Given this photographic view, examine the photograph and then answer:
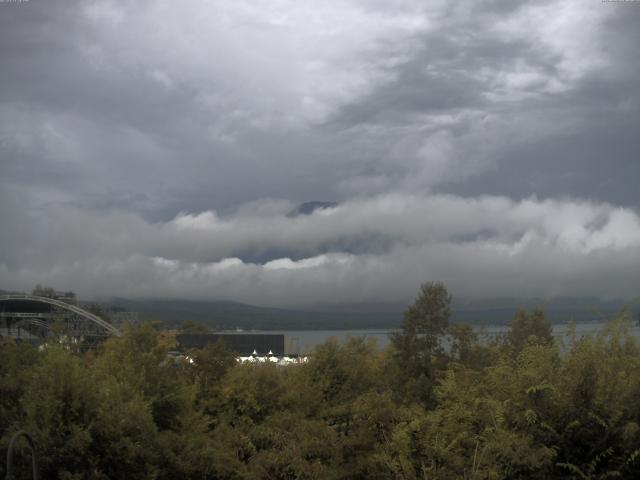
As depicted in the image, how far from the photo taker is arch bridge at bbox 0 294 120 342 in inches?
3418

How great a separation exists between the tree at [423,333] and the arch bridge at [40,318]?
44496 millimetres

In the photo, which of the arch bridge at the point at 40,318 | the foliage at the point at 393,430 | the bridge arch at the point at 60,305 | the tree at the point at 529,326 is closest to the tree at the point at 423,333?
the tree at the point at 529,326

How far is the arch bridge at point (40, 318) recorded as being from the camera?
285 feet

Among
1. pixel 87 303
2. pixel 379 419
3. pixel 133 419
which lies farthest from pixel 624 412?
pixel 87 303

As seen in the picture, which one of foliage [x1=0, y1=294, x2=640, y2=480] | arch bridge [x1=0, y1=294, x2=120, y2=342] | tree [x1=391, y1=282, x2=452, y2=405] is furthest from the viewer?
arch bridge [x1=0, y1=294, x2=120, y2=342]

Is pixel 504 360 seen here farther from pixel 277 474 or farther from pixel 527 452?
pixel 277 474

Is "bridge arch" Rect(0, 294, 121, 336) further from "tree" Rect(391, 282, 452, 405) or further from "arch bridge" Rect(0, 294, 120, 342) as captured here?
"tree" Rect(391, 282, 452, 405)

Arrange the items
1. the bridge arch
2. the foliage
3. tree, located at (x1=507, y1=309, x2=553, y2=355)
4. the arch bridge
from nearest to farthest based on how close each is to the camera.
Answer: the foliage < tree, located at (x1=507, y1=309, x2=553, y2=355) < the arch bridge < the bridge arch

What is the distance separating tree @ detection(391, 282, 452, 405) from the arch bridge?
44496mm

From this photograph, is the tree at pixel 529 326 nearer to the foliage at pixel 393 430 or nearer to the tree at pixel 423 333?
the tree at pixel 423 333

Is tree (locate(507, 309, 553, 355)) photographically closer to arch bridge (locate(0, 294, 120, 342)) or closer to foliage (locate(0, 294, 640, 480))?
foliage (locate(0, 294, 640, 480))

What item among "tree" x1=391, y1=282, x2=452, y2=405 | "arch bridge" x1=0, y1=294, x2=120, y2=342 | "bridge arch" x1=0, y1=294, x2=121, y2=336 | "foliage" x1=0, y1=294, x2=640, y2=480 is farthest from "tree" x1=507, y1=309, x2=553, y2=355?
"bridge arch" x1=0, y1=294, x2=121, y2=336

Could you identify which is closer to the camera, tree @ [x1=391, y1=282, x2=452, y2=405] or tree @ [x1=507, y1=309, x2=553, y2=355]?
tree @ [x1=391, y1=282, x2=452, y2=405]

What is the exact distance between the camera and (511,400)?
1856 centimetres
